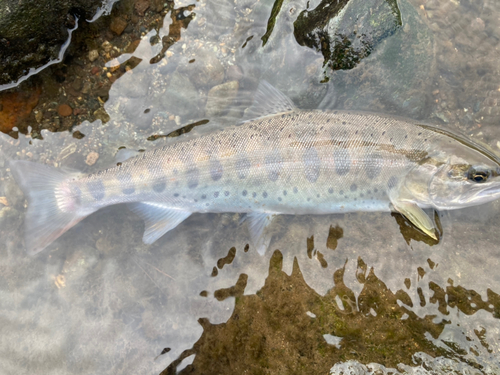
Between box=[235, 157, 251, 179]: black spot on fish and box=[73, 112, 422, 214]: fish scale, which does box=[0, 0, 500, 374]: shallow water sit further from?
box=[235, 157, 251, 179]: black spot on fish

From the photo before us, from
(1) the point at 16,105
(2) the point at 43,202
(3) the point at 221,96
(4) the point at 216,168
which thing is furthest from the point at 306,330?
(1) the point at 16,105

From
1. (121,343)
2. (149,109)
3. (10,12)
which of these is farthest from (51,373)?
(10,12)

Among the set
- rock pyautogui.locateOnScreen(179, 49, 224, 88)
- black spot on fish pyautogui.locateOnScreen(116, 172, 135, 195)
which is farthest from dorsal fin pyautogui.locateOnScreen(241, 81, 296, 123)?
black spot on fish pyautogui.locateOnScreen(116, 172, 135, 195)

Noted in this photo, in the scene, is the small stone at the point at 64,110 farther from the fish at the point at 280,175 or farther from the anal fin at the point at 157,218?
the anal fin at the point at 157,218

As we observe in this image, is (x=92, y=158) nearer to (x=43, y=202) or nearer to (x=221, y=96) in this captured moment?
(x=43, y=202)

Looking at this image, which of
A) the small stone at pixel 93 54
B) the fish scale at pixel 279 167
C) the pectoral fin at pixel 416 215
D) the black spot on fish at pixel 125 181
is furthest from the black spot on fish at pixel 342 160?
the small stone at pixel 93 54

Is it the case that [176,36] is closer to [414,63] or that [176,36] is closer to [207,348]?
[414,63]
